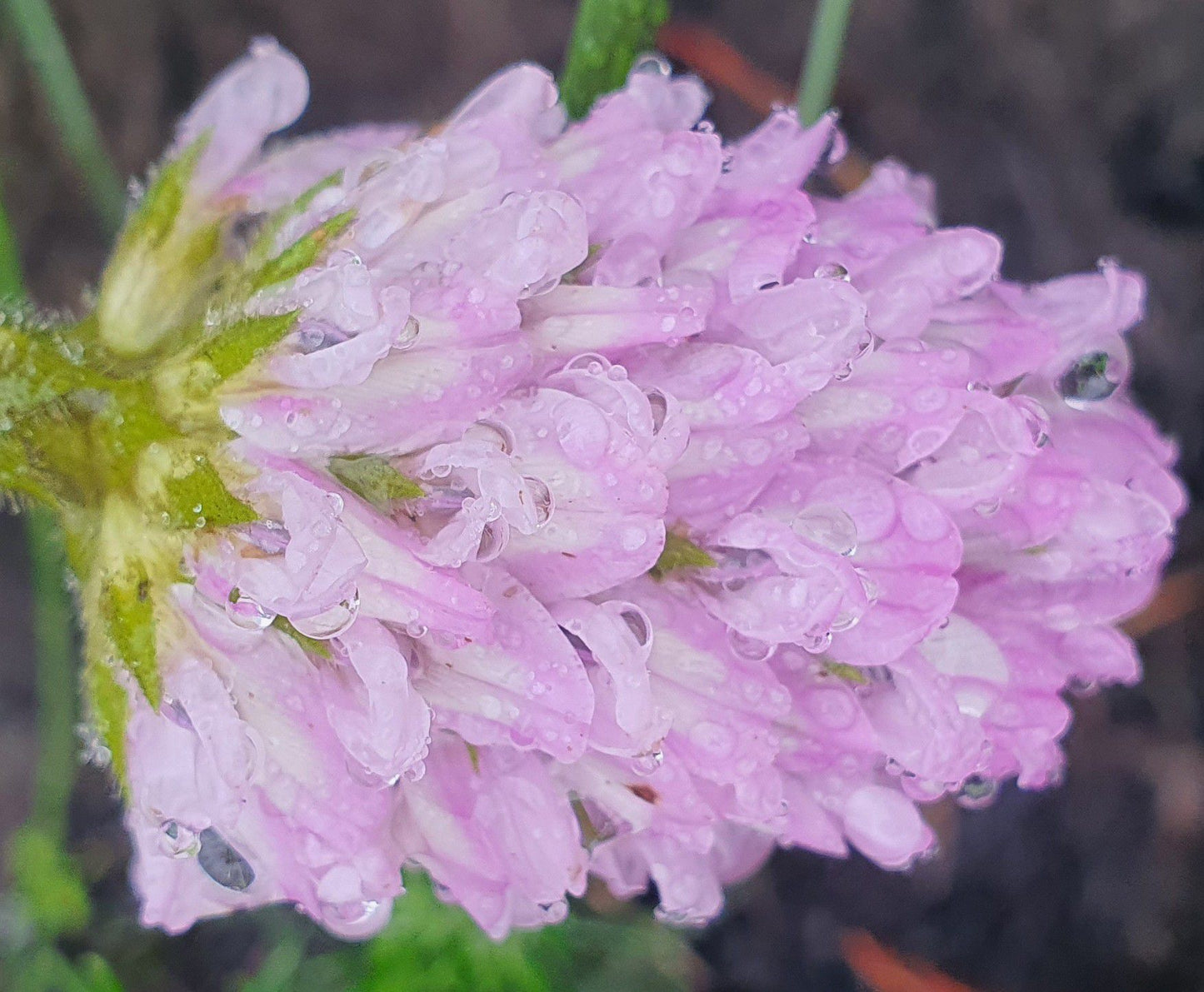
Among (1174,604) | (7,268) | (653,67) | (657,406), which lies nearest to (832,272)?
(657,406)

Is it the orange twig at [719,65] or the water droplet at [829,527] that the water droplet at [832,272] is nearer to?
Answer: the water droplet at [829,527]

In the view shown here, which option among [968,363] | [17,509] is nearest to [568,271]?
[968,363]

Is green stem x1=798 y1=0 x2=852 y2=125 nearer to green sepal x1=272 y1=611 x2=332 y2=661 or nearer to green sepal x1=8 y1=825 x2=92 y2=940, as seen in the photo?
green sepal x1=272 y1=611 x2=332 y2=661

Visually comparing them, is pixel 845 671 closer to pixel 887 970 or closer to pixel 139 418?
pixel 139 418

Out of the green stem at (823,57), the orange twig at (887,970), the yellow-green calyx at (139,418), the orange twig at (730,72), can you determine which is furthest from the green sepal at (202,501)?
the orange twig at (887,970)

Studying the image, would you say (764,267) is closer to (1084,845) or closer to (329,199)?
(329,199)

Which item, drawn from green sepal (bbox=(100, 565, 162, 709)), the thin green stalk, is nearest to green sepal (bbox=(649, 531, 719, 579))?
green sepal (bbox=(100, 565, 162, 709))
